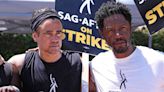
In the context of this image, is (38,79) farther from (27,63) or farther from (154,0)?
(154,0)

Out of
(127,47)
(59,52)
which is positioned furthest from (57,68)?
(127,47)

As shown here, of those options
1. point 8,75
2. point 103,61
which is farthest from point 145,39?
point 8,75

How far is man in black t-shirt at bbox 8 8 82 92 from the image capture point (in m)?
2.40

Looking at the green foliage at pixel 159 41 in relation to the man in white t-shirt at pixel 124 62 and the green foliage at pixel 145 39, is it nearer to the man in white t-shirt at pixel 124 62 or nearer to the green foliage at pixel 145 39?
the green foliage at pixel 145 39

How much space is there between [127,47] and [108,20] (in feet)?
0.65

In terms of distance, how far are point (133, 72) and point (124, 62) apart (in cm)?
8

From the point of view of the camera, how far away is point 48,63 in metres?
2.49

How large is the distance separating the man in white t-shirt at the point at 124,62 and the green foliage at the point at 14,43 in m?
5.01

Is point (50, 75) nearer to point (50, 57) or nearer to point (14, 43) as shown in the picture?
point (50, 57)

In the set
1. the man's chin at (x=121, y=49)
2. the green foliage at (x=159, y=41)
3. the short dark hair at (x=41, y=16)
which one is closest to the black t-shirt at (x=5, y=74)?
the short dark hair at (x=41, y=16)

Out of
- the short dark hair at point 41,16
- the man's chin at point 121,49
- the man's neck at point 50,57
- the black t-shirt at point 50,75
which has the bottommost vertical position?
the black t-shirt at point 50,75

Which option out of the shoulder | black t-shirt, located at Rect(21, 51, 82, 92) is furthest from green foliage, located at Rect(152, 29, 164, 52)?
black t-shirt, located at Rect(21, 51, 82, 92)

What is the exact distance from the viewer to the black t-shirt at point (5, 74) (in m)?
2.31

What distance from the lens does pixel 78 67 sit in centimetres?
253
